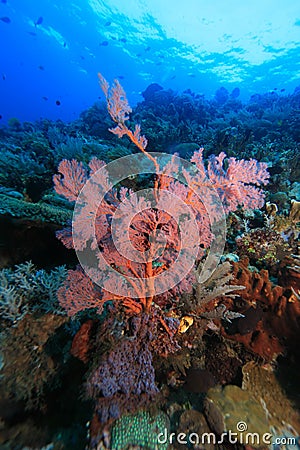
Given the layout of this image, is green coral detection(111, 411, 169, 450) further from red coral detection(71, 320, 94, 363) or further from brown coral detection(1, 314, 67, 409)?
brown coral detection(1, 314, 67, 409)

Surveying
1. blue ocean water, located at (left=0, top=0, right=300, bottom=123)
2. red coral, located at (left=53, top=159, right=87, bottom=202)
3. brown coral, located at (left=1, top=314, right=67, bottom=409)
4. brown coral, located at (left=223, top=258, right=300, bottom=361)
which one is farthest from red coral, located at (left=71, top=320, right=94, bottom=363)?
blue ocean water, located at (left=0, top=0, right=300, bottom=123)

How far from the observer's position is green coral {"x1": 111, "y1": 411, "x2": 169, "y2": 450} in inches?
66.2

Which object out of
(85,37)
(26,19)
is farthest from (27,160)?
(26,19)

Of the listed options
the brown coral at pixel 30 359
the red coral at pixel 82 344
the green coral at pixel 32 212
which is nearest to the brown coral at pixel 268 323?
the red coral at pixel 82 344

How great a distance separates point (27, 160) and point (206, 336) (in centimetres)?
657

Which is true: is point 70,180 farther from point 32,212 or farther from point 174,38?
point 174,38

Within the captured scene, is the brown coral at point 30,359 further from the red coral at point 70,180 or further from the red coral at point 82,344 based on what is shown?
the red coral at point 70,180

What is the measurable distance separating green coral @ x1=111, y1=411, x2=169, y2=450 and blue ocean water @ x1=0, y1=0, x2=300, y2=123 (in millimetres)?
29539

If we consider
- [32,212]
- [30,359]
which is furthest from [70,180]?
[30,359]

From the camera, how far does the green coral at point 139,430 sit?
1.68 meters

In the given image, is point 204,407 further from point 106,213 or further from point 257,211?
point 257,211

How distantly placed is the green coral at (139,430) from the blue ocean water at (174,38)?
29539mm

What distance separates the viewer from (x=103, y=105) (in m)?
15.7

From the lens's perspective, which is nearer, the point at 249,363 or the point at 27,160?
the point at 249,363
